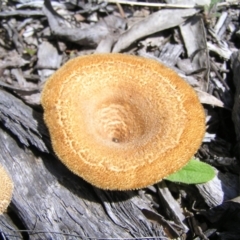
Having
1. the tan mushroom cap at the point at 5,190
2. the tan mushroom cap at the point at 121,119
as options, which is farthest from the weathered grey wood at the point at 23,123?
the tan mushroom cap at the point at 5,190

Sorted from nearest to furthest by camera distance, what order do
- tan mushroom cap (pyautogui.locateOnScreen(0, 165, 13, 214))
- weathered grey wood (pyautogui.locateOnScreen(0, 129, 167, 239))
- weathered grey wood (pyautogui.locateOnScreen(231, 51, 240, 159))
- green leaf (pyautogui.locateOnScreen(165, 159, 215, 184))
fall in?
tan mushroom cap (pyautogui.locateOnScreen(0, 165, 13, 214)) < weathered grey wood (pyautogui.locateOnScreen(0, 129, 167, 239)) < green leaf (pyautogui.locateOnScreen(165, 159, 215, 184)) < weathered grey wood (pyautogui.locateOnScreen(231, 51, 240, 159))

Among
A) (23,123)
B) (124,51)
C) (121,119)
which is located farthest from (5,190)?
(124,51)

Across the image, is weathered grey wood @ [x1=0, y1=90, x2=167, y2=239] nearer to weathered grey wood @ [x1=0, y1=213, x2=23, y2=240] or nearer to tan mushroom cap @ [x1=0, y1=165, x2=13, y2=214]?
weathered grey wood @ [x1=0, y1=213, x2=23, y2=240]

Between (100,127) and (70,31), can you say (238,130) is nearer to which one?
(100,127)

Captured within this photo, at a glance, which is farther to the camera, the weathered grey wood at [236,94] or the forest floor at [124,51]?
the weathered grey wood at [236,94]

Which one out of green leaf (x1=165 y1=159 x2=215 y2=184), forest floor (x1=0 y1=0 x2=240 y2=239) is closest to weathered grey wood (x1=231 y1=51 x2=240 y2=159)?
forest floor (x1=0 y1=0 x2=240 y2=239)

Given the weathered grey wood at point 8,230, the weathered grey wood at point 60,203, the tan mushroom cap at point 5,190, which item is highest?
the tan mushroom cap at point 5,190

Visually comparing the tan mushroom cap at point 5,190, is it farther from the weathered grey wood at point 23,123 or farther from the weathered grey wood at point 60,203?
the weathered grey wood at point 23,123
